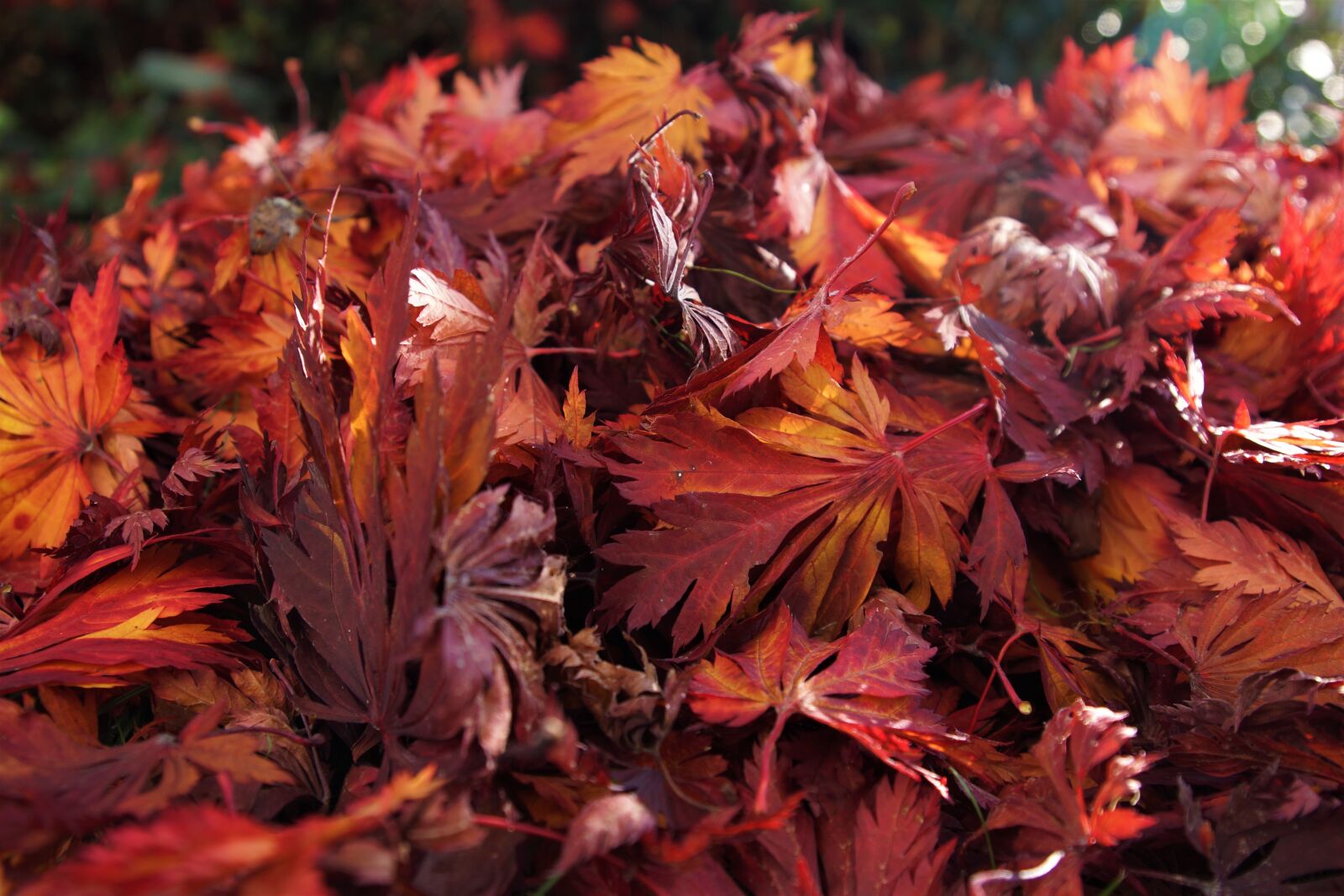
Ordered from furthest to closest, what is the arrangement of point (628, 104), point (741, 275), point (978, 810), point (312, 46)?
point (312, 46)
point (628, 104)
point (741, 275)
point (978, 810)

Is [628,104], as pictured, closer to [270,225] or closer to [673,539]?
[270,225]

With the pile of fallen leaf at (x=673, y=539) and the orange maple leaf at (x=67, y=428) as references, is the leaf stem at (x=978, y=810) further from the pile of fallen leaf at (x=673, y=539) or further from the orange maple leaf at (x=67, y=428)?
the orange maple leaf at (x=67, y=428)

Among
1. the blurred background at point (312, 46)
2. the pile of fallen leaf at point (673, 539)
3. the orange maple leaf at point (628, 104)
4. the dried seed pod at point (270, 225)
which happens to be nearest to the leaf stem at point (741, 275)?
the pile of fallen leaf at point (673, 539)

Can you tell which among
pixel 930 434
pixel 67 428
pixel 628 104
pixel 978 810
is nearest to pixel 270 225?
pixel 67 428

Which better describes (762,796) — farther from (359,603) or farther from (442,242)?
(442,242)

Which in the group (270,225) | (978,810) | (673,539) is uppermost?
(270,225)

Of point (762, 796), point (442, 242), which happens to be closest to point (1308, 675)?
point (762, 796)
